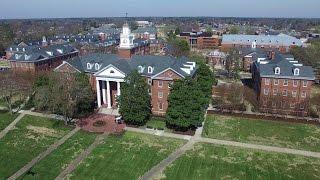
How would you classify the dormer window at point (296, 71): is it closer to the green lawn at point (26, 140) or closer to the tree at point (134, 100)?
the tree at point (134, 100)

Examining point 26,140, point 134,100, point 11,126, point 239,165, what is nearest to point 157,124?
point 134,100

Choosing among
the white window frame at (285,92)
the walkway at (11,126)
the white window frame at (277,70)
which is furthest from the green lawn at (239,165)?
the walkway at (11,126)

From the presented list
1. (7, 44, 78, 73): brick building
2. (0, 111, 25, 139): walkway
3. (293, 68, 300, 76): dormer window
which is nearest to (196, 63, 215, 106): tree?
(293, 68, 300, 76): dormer window

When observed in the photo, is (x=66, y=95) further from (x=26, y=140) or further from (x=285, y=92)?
(x=285, y=92)

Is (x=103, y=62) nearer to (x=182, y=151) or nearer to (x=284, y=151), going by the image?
(x=182, y=151)

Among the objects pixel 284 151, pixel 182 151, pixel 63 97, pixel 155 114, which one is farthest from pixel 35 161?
pixel 284 151

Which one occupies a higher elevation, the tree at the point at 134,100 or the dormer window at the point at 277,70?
the dormer window at the point at 277,70

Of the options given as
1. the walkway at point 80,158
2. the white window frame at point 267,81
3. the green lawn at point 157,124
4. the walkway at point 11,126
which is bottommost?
the walkway at point 80,158

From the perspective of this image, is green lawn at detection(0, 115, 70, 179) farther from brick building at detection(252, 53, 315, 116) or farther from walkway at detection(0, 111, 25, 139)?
brick building at detection(252, 53, 315, 116)
